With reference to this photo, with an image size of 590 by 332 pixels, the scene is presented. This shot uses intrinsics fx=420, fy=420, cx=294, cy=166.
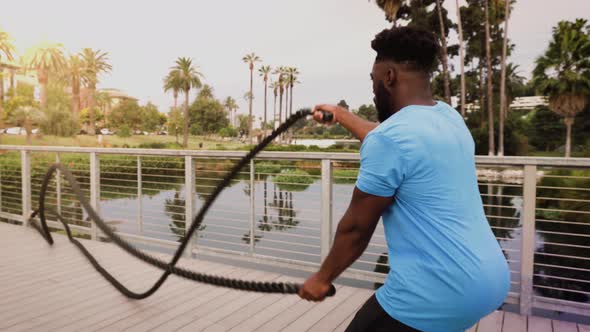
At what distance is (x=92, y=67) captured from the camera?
155ft

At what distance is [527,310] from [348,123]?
6.68 feet

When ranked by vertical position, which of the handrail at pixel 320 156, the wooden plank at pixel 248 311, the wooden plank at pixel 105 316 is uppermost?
the handrail at pixel 320 156

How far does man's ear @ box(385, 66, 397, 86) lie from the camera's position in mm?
1053

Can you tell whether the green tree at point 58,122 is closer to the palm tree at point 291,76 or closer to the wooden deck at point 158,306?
the palm tree at point 291,76

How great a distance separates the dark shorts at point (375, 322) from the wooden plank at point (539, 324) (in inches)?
73.3

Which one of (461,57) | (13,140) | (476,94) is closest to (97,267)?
(461,57)

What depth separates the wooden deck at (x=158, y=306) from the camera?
2.54 m

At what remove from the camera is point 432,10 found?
26.8 metres

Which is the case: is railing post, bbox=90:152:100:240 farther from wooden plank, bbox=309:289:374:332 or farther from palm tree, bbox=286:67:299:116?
palm tree, bbox=286:67:299:116

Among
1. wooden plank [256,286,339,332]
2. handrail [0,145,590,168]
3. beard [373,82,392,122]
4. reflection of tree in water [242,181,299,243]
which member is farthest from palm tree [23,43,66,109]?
beard [373,82,392,122]

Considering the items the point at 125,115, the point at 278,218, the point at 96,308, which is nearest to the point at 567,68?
the point at 278,218

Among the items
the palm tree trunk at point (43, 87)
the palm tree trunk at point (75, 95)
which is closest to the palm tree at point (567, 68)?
the palm tree trunk at point (75, 95)

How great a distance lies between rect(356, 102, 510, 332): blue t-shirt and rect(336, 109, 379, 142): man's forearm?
42 cm

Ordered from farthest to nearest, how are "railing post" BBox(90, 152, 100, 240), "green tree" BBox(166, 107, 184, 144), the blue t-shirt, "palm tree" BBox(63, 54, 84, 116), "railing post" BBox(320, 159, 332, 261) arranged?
"green tree" BBox(166, 107, 184, 144)
"palm tree" BBox(63, 54, 84, 116)
"railing post" BBox(90, 152, 100, 240)
"railing post" BBox(320, 159, 332, 261)
the blue t-shirt
